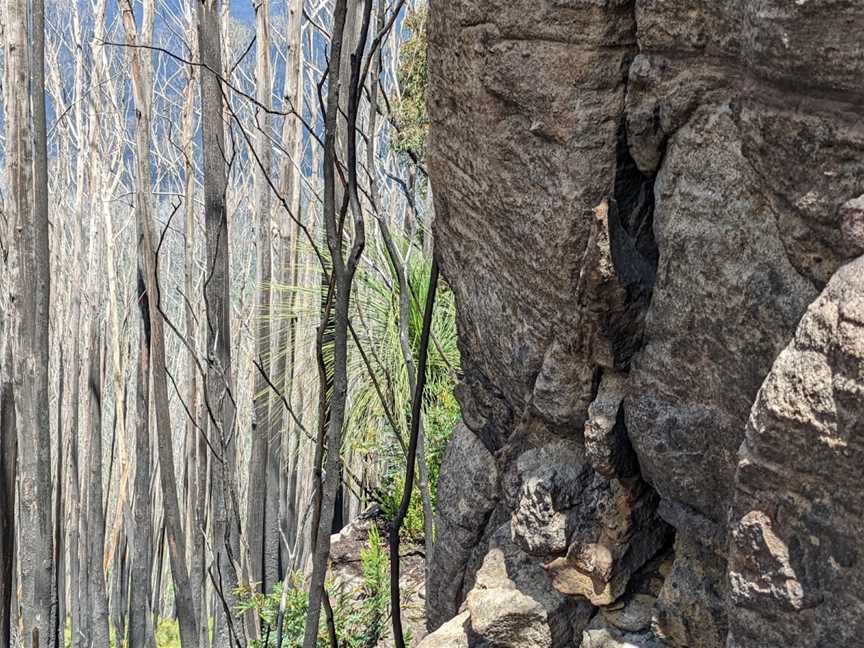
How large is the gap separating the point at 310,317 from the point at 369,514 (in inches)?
50.3

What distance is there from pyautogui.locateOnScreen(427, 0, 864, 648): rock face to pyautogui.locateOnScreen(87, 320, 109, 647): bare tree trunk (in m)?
4.66

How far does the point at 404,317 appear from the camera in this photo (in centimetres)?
230

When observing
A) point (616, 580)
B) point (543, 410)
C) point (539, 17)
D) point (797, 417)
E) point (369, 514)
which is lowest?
point (369, 514)

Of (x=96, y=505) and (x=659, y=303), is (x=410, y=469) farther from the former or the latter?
(x=96, y=505)

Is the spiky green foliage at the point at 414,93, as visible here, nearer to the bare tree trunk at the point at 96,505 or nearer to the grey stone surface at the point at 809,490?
the bare tree trunk at the point at 96,505

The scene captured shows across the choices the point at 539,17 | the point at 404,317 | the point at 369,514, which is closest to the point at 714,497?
the point at 539,17

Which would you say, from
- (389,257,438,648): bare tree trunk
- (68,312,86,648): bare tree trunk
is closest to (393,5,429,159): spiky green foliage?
(68,312,86,648): bare tree trunk

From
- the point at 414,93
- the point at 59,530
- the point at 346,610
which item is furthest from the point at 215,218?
the point at 59,530

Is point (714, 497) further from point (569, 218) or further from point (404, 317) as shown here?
point (404, 317)

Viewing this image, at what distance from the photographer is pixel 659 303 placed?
4.55 feet

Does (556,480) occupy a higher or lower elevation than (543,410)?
lower

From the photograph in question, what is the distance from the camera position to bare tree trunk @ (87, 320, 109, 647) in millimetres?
5922

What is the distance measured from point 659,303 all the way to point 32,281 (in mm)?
2456

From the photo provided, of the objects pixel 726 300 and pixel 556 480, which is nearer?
pixel 726 300
